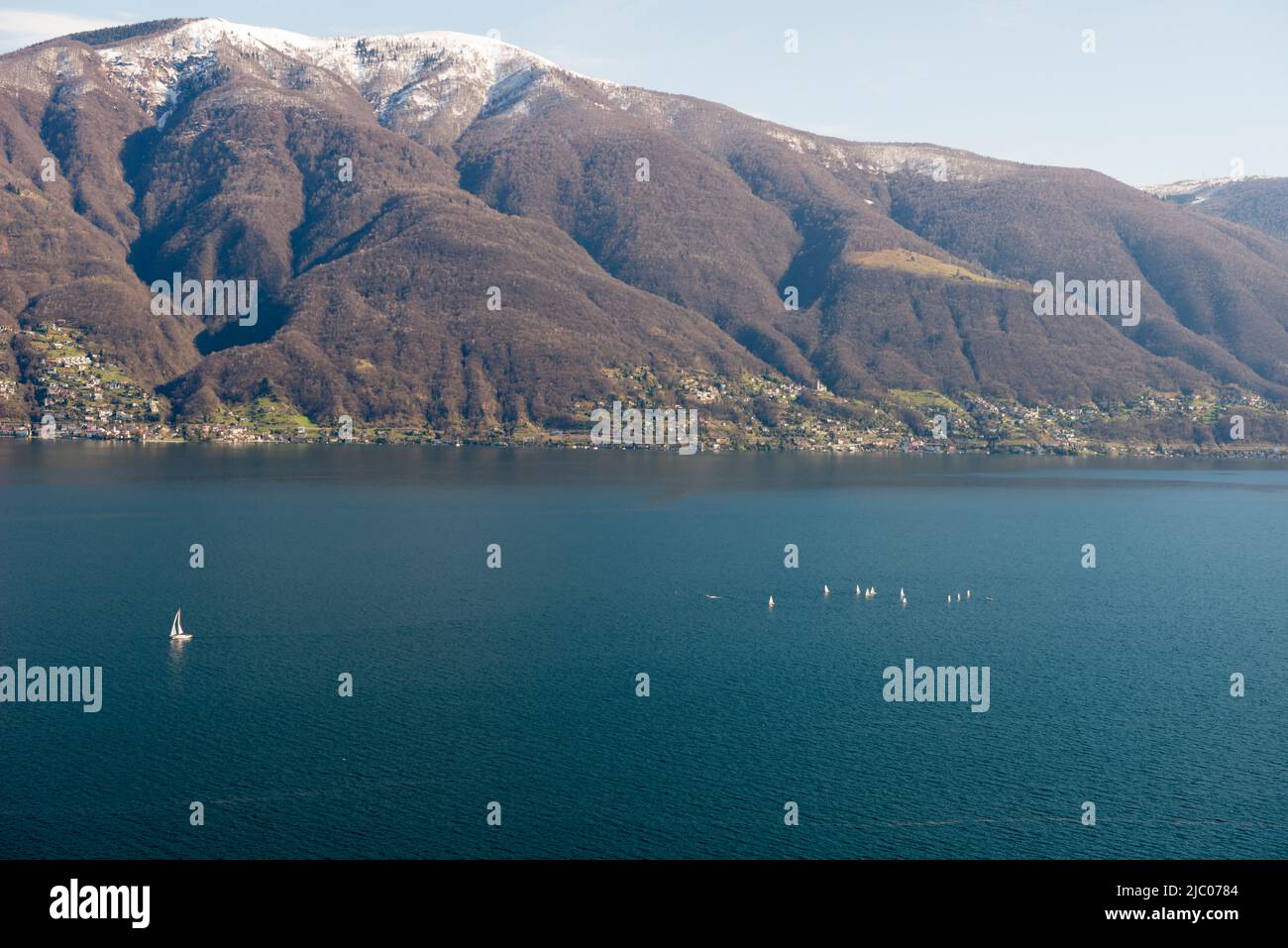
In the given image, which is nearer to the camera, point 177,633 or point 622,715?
point 622,715

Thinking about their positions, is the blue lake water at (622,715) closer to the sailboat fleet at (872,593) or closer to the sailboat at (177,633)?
the sailboat at (177,633)

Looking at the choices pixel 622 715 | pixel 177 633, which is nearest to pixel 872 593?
pixel 622 715

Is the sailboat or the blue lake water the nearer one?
the blue lake water

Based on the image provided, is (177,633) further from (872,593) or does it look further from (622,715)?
(872,593)

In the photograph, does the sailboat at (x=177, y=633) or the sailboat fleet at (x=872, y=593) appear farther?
the sailboat fleet at (x=872, y=593)

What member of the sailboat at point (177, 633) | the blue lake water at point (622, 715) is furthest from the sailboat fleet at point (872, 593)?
the sailboat at point (177, 633)

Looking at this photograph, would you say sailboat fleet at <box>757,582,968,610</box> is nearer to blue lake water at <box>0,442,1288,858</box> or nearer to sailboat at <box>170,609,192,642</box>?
blue lake water at <box>0,442,1288,858</box>

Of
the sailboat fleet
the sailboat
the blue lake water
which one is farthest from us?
the sailboat fleet

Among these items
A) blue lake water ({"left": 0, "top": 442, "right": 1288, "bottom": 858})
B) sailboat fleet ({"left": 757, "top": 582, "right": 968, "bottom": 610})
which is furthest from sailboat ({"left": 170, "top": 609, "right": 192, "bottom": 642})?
sailboat fleet ({"left": 757, "top": 582, "right": 968, "bottom": 610})
